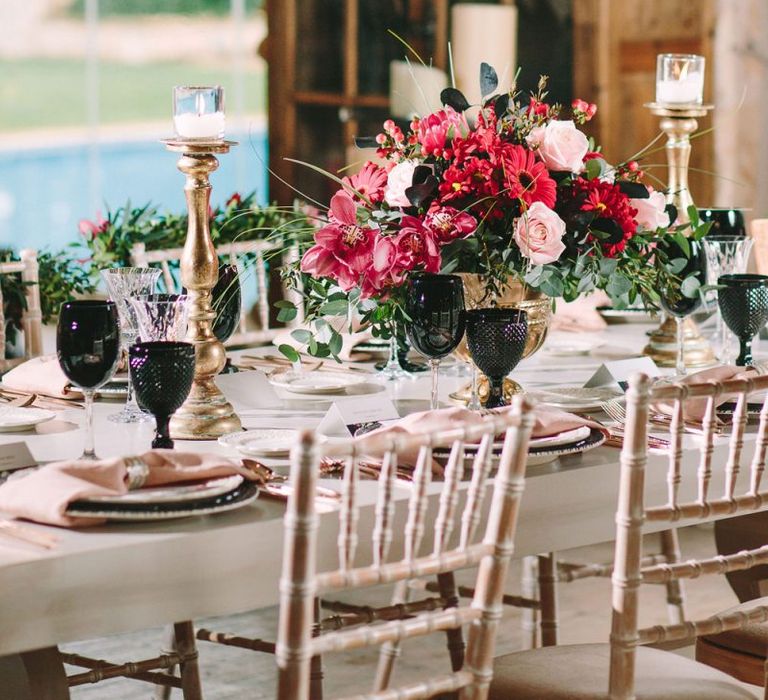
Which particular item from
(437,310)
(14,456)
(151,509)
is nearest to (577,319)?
(437,310)

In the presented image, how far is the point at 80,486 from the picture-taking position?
1458 mm

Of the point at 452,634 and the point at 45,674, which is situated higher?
the point at 45,674

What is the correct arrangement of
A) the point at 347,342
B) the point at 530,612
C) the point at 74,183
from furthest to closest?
the point at 74,183, the point at 530,612, the point at 347,342

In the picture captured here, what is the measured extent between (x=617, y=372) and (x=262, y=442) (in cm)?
65

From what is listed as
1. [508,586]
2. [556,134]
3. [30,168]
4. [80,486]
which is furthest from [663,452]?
[30,168]

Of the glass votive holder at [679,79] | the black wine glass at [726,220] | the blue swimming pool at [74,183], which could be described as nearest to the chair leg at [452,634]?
the black wine glass at [726,220]

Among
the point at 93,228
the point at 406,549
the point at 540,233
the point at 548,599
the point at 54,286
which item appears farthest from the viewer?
the point at 93,228

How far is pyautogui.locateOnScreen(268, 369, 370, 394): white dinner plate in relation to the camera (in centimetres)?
225

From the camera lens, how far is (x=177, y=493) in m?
1.49

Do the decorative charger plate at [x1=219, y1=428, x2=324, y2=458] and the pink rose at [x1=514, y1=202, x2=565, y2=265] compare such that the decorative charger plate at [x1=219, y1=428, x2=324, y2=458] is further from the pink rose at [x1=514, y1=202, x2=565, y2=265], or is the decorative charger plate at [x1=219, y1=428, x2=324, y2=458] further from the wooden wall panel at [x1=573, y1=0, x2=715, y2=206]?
the wooden wall panel at [x1=573, y1=0, x2=715, y2=206]

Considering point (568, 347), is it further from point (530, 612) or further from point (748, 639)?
point (748, 639)

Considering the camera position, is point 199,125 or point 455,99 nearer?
point 199,125

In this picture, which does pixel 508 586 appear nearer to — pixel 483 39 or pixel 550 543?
Result: pixel 550 543

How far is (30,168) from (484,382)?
365 centimetres
